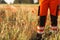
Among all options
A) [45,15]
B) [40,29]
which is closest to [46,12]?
[45,15]

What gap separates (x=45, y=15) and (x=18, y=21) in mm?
225

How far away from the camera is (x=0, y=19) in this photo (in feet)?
8.48

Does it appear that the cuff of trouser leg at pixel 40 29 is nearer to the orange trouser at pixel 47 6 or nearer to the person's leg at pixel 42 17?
the person's leg at pixel 42 17

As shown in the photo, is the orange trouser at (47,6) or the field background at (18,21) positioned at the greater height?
the orange trouser at (47,6)

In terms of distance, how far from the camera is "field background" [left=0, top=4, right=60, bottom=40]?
256 centimetres

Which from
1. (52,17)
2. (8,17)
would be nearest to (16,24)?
(8,17)

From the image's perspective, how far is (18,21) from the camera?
2.58 m

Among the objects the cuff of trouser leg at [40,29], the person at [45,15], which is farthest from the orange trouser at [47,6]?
the cuff of trouser leg at [40,29]

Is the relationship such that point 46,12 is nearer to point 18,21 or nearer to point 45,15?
point 45,15

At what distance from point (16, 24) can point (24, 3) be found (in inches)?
7.1

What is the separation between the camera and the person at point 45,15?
2.49m

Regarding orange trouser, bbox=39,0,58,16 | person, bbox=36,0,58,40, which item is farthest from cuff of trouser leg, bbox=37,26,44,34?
orange trouser, bbox=39,0,58,16

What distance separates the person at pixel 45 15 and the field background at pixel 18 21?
0.11ft

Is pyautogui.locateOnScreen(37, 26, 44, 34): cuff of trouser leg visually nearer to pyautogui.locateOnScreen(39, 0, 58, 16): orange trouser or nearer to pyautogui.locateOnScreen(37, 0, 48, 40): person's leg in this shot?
pyautogui.locateOnScreen(37, 0, 48, 40): person's leg
